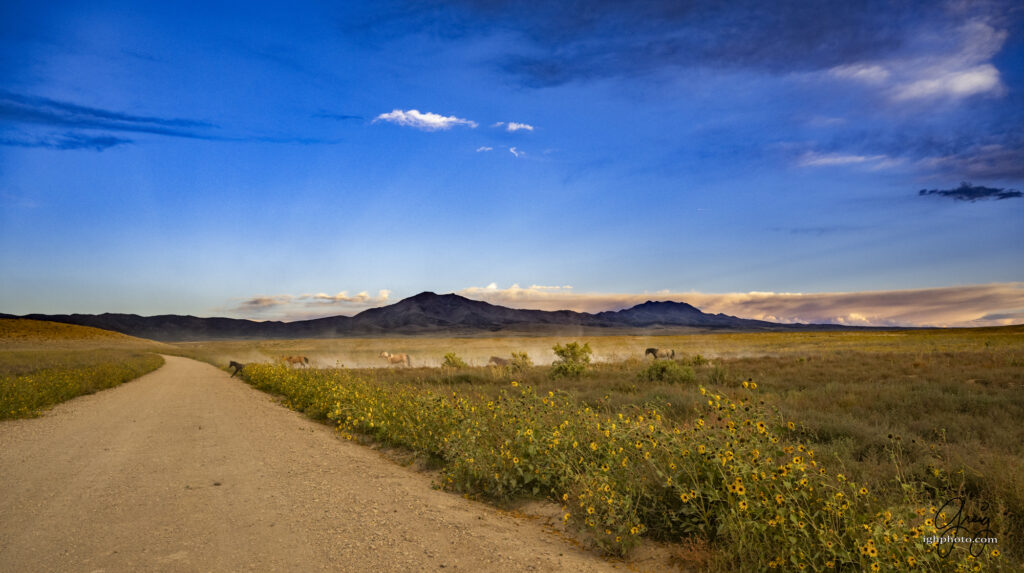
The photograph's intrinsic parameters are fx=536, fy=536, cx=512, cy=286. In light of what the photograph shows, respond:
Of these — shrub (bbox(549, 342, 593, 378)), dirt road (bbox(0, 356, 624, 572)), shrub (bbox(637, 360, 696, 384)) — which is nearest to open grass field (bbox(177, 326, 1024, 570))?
dirt road (bbox(0, 356, 624, 572))

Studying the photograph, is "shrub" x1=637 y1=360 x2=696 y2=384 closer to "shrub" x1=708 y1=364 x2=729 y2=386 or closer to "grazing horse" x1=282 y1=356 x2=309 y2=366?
"shrub" x1=708 y1=364 x2=729 y2=386

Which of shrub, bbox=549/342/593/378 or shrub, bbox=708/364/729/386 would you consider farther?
shrub, bbox=549/342/593/378

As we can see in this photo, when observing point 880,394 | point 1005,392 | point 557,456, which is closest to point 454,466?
point 557,456

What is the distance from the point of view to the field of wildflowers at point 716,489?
3.91 m

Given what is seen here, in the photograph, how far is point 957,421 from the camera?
966 centimetres

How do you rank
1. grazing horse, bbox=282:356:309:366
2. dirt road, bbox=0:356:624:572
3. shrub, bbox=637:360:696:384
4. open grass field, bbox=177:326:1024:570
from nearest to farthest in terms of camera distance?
open grass field, bbox=177:326:1024:570 → dirt road, bbox=0:356:624:572 → shrub, bbox=637:360:696:384 → grazing horse, bbox=282:356:309:366

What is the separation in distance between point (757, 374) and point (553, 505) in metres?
14.8

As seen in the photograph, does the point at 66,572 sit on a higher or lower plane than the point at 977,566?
lower

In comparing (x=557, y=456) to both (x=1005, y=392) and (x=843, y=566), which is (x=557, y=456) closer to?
(x=843, y=566)

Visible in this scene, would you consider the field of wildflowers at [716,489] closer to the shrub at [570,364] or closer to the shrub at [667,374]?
the shrub at [667,374]

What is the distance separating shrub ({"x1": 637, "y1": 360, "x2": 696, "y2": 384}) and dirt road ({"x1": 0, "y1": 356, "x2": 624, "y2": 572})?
441 inches
